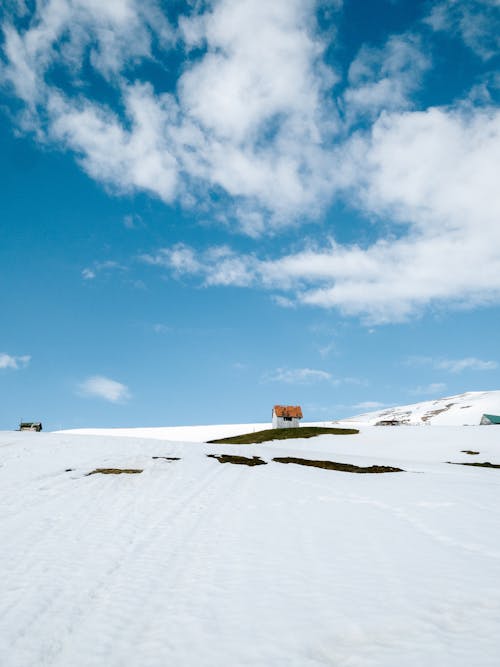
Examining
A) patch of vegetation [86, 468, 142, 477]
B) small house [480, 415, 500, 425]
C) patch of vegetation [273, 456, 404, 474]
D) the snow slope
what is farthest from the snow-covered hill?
the snow slope

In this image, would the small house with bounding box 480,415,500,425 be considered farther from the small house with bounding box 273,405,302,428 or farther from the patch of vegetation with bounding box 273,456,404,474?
the patch of vegetation with bounding box 273,456,404,474

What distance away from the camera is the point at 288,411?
9600cm

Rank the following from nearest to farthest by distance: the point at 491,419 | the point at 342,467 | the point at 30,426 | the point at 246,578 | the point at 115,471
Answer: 1. the point at 246,578
2. the point at 115,471
3. the point at 342,467
4. the point at 491,419
5. the point at 30,426

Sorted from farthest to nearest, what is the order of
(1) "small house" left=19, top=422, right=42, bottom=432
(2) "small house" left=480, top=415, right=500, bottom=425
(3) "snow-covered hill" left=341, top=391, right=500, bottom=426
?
1. (3) "snow-covered hill" left=341, top=391, right=500, bottom=426
2. (1) "small house" left=19, top=422, right=42, bottom=432
3. (2) "small house" left=480, top=415, right=500, bottom=425

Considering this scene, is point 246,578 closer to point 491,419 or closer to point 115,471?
point 115,471

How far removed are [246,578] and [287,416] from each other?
88.8 metres

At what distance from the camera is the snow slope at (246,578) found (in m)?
5.30

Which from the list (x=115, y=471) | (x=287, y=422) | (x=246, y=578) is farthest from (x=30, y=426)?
(x=246, y=578)

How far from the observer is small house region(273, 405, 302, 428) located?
9444 centimetres

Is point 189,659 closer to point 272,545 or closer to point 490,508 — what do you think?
point 272,545

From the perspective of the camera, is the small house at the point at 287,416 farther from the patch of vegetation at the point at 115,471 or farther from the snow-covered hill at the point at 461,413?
the patch of vegetation at the point at 115,471

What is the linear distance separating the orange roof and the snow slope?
257ft

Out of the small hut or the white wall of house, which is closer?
the small hut

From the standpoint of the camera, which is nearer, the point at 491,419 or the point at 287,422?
the point at 491,419
